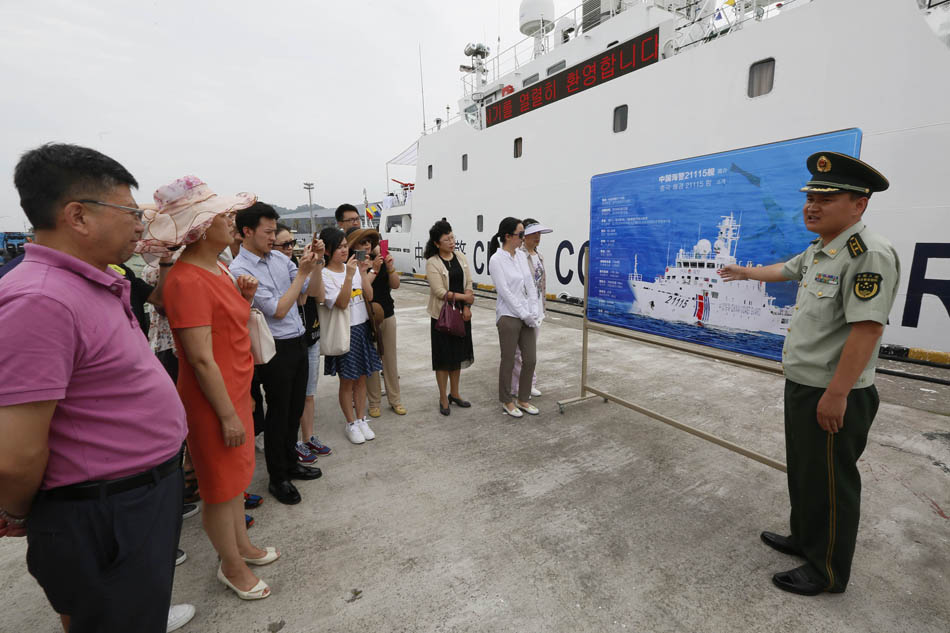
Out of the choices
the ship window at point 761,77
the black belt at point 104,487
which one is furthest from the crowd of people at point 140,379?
the ship window at point 761,77

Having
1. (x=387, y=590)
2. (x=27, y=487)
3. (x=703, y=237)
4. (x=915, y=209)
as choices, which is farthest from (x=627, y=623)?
(x=915, y=209)

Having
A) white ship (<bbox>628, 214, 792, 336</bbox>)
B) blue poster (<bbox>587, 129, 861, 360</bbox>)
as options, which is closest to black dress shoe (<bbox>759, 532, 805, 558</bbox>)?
blue poster (<bbox>587, 129, 861, 360</bbox>)

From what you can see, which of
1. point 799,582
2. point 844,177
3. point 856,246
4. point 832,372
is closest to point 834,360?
point 832,372

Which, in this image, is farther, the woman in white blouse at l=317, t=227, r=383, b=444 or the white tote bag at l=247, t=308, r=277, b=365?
the woman in white blouse at l=317, t=227, r=383, b=444

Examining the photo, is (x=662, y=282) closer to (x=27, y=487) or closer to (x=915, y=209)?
(x=27, y=487)

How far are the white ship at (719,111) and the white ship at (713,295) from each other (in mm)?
408

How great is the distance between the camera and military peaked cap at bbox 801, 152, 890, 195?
1.72 m

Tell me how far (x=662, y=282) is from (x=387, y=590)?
8.62ft

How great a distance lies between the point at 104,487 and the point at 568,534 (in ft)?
6.59

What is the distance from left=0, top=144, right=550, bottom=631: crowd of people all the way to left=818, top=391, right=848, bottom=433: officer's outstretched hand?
2.41 metres

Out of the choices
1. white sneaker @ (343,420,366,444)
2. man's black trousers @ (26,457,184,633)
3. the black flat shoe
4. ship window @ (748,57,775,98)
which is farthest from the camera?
ship window @ (748,57,775,98)

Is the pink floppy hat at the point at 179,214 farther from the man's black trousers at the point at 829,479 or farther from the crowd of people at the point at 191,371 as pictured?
the man's black trousers at the point at 829,479

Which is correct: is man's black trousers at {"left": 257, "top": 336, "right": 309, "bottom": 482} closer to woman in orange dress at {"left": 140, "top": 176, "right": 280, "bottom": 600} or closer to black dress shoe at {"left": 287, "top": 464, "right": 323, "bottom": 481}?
black dress shoe at {"left": 287, "top": 464, "right": 323, "bottom": 481}

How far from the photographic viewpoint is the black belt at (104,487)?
102cm
